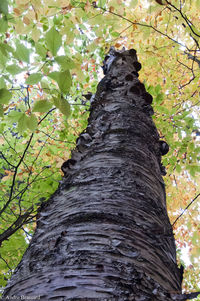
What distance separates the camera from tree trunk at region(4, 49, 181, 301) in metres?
0.69

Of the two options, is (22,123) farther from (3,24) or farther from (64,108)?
(3,24)

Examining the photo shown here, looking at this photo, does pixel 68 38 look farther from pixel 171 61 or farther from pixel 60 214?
pixel 171 61

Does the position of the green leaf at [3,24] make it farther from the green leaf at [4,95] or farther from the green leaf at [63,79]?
the green leaf at [63,79]

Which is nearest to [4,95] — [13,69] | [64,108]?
[13,69]

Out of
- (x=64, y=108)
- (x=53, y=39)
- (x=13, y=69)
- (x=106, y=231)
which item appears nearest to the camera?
(x=106, y=231)

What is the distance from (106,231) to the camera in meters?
0.87

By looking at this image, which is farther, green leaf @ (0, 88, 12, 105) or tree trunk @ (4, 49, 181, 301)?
green leaf @ (0, 88, 12, 105)

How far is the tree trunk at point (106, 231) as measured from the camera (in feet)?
2.25

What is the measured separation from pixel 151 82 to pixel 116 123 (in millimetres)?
4381

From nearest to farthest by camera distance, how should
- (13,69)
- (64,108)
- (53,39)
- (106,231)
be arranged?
(106,231) → (53,39) → (64,108) → (13,69)

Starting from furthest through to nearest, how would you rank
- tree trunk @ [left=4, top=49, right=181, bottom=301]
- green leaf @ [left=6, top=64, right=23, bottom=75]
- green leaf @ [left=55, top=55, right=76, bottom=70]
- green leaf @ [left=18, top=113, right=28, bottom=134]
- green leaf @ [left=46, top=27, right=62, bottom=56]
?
1. green leaf @ [left=18, top=113, right=28, bottom=134]
2. green leaf @ [left=6, top=64, right=23, bottom=75]
3. green leaf @ [left=55, top=55, right=76, bottom=70]
4. green leaf @ [left=46, top=27, right=62, bottom=56]
5. tree trunk @ [left=4, top=49, right=181, bottom=301]

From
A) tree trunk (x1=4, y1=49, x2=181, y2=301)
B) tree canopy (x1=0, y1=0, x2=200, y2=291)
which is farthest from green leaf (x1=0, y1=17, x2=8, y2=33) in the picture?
tree trunk (x1=4, y1=49, x2=181, y2=301)

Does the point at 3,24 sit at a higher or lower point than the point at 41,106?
higher

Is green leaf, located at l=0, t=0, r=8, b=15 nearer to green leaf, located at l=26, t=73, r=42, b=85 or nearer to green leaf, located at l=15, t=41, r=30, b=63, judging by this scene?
green leaf, located at l=15, t=41, r=30, b=63
